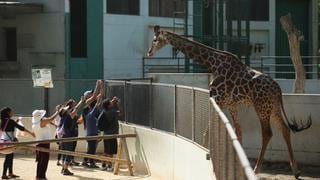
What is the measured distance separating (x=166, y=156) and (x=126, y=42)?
1895cm

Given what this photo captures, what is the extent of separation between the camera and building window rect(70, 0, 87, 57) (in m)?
30.1

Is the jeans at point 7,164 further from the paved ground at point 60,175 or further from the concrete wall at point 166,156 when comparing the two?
the concrete wall at point 166,156

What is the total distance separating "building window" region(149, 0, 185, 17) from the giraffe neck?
20.1 m

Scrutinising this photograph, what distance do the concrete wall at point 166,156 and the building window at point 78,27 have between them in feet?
46.1

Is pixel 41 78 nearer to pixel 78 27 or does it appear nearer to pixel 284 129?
pixel 284 129

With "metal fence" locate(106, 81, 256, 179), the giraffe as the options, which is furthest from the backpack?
the giraffe

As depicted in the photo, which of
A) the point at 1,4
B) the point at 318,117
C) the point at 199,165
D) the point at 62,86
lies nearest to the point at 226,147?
the point at 199,165

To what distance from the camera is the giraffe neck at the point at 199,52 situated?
13500 mm

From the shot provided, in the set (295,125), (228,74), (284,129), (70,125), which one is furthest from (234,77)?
(70,125)

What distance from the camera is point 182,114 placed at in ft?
42.6

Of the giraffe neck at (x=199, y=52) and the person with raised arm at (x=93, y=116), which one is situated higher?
the giraffe neck at (x=199, y=52)

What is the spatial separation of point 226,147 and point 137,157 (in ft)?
28.0

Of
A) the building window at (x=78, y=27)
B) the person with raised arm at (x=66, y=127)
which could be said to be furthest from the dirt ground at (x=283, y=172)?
the building window at (x=78, y=27)

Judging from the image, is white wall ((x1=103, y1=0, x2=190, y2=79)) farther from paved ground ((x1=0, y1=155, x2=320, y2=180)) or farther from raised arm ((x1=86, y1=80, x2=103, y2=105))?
paved ground ((x1=0, y1=155, x2=320, y2=180))
